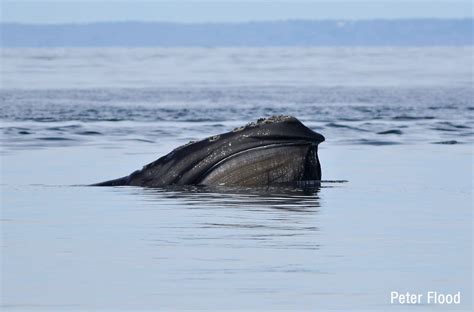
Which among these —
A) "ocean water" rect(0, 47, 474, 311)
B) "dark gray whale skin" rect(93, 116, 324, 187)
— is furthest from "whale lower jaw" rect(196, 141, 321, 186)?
"ocean water" rect(0, 47, 474, 311)

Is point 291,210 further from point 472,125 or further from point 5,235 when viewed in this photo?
point 472,125

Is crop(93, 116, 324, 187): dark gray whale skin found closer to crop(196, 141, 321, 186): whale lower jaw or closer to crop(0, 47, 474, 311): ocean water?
crop(196, 141, 321, 186): whale lower jaw

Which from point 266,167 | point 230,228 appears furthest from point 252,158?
point 230,228

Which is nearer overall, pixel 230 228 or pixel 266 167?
pixel 230 228

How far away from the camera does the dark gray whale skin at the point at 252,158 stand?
15875 mm

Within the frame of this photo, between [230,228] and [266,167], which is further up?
[266,167]

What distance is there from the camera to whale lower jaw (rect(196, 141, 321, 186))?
630 inches

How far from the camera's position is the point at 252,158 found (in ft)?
53.1

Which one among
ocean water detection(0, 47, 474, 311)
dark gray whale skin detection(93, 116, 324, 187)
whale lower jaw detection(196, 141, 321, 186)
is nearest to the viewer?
ocean water detection(0, 47, 474, 311)

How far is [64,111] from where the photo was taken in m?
35.1

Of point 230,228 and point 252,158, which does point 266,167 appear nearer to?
point 252,158

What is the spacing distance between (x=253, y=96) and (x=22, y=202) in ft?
96.1

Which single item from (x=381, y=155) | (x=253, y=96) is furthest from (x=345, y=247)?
(x=253, y=96)

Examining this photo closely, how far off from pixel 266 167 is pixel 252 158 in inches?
7.3
